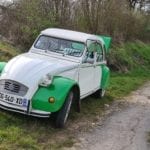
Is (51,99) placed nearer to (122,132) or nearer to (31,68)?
(31,68)

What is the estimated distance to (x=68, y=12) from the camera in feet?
64.3

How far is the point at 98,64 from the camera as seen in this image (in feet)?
38.8

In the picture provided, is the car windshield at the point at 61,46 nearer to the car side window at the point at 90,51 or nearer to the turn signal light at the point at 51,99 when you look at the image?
the car side window at the point at 90,51

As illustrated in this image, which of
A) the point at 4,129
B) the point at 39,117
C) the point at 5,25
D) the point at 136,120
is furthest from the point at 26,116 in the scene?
the point at 5,25

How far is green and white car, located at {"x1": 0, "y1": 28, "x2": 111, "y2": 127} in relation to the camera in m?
8.43

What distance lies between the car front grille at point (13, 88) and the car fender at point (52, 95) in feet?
0.82

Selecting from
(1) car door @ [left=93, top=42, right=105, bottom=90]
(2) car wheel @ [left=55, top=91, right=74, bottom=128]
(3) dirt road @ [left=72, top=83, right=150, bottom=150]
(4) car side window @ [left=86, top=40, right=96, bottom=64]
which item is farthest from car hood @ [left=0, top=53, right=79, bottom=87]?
(1) car door @ [left=93, top=42, right=105, bottom=90]

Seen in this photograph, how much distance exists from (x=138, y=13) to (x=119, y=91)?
56.6 ft

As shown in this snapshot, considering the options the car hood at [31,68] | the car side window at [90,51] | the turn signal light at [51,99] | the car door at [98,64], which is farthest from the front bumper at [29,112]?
the car door at [98,64]

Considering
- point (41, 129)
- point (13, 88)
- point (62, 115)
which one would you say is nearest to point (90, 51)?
point (62, 115)

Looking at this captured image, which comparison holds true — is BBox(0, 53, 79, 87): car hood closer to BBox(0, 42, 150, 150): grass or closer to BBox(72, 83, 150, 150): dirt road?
BBox(0, 42, 150, 150): grass

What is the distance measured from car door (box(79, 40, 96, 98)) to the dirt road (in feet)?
2.73

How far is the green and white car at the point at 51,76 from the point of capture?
332 inches

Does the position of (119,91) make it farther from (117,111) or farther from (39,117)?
(39,117)
